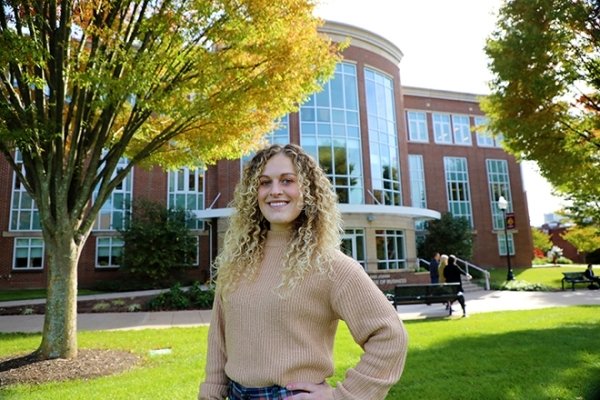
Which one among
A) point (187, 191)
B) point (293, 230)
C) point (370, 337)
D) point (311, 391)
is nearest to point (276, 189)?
point (293, 230)

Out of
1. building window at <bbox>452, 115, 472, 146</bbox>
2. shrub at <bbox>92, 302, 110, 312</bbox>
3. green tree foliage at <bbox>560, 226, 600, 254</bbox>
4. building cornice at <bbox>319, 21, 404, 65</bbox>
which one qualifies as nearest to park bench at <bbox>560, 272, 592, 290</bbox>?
green tree foliage at <bbox>560, 226, 600, 254</bbox>

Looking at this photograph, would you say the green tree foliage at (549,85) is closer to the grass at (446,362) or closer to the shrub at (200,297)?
the grass at (446,362)

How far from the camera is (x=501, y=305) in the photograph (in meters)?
13.9

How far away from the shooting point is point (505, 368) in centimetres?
544

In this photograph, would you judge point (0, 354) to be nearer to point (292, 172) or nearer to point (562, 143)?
point (292, 172)

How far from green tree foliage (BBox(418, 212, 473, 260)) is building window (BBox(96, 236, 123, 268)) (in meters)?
18.2

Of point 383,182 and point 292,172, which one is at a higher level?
point 383,182

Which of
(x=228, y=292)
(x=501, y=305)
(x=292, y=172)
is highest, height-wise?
(x=292, y=172)

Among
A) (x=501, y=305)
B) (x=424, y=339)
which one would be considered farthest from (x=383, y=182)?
(x=424, y=339)

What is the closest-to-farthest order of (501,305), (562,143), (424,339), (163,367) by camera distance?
(163,367) < (424,339) < (562,143) < (501,305)

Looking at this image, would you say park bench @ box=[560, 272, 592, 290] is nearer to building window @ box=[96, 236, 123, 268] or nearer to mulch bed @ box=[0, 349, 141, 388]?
mulch bed @ box=[0, 349, 141, 388]

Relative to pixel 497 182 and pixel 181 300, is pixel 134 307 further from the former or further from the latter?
pixel 497 182

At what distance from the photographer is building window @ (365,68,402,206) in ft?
78.5

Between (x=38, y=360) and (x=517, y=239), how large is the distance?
3362cm
